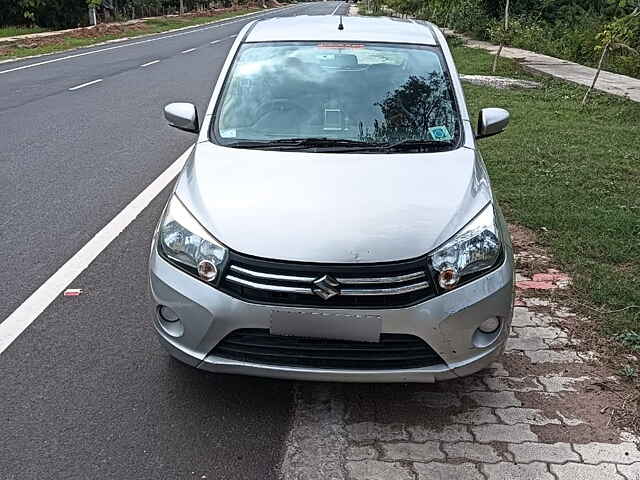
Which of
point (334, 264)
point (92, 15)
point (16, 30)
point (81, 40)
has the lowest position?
point (16, 30)

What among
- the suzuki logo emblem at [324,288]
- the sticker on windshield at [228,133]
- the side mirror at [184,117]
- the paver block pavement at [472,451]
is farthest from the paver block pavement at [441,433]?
the side mirror at [184,117]

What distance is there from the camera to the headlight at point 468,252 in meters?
3.18

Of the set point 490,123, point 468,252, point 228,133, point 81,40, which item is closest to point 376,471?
point 468,252

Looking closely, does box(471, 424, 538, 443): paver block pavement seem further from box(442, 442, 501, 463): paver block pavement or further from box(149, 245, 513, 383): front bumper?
box(149, 245, 513, 383): front bumper

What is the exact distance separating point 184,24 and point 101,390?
45.3 meters

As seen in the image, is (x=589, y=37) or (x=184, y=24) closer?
(x=589, y=37)

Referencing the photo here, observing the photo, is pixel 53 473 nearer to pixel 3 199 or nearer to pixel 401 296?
pixel 401 296

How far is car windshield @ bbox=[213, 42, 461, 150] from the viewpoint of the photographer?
4230 millimetres

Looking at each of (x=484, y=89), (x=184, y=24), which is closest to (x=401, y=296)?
(x=484, y=89)

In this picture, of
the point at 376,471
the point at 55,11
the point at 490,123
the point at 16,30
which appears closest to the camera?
the point at 376,471

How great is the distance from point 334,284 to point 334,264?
86 mm

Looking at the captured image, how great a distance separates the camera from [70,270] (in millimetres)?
5129

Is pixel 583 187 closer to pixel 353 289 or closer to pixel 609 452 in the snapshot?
pixel 609 452

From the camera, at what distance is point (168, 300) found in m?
3.29
